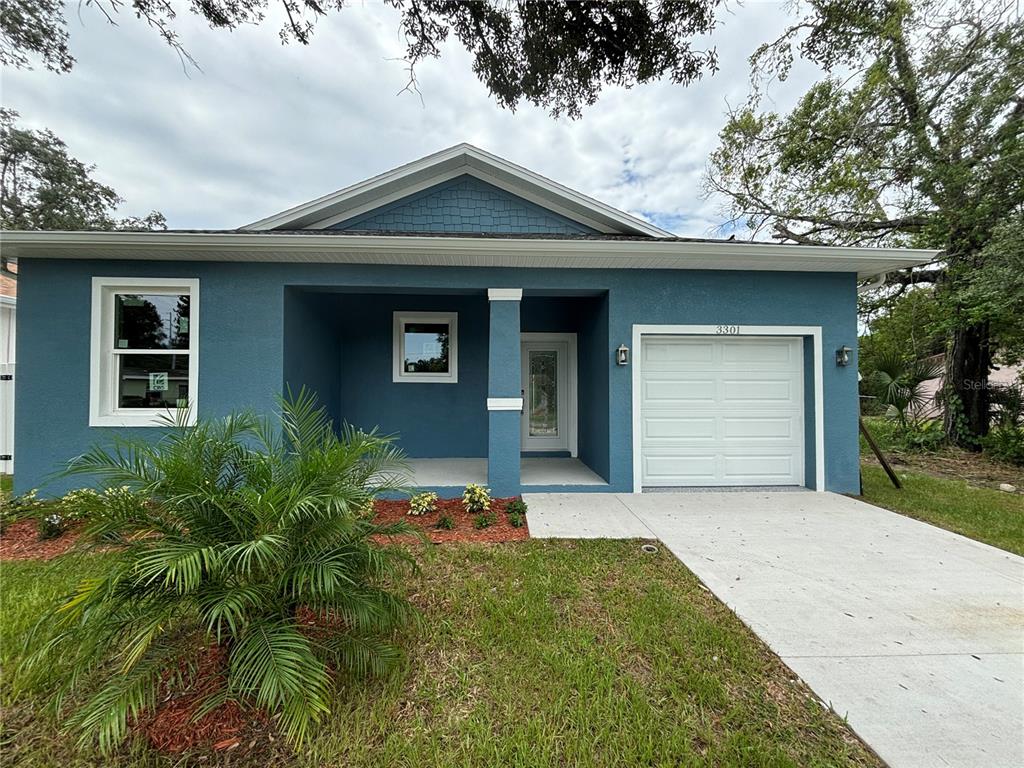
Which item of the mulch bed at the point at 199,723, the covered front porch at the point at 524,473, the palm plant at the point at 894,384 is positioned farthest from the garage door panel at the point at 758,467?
the mulch bed at the point at 199,723

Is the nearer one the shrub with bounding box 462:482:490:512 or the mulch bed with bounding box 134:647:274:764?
the mulch bed with bounding box 134:647:274:764

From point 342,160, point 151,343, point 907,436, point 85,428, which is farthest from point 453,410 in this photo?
point 907,436

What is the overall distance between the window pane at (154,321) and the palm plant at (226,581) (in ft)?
12.3

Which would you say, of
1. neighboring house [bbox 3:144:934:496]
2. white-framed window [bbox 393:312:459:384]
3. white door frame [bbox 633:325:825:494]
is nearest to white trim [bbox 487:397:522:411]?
neighboring house [bbox 3:144:934:496]

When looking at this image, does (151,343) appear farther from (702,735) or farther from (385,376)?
(702,735)

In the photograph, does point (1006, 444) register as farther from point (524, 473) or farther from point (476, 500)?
point (476, 500)

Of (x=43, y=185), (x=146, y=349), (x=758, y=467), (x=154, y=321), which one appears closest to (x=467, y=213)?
(x=154, y=321)

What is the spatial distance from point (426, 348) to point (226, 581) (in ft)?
18.6

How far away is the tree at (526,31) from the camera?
14.1 ft

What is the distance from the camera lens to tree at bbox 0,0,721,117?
4.30m

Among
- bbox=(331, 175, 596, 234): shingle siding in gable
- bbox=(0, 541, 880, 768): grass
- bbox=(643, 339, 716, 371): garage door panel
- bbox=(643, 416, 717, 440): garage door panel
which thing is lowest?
bbox=(0, 541, 880, 768): grass

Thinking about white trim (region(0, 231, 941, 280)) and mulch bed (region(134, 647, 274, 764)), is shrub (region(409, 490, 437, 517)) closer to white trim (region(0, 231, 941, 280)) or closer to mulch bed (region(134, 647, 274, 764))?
mulch bed (region(134, 647, 274, 764))

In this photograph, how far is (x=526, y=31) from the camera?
443cm

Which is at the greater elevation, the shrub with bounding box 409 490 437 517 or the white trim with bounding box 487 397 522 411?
the white trim with bounding box 487 397 522 411
